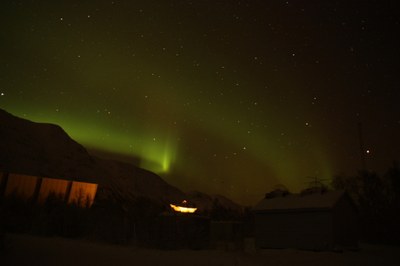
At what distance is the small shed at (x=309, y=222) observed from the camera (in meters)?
21.4

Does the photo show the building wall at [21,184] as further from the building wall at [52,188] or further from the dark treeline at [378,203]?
the dark treeline at [378,203]

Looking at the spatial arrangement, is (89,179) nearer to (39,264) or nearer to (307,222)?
(307,222)

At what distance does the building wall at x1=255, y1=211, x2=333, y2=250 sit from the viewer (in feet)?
70.0

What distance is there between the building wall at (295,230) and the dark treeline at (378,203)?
243 inches

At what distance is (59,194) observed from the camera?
53.5ft

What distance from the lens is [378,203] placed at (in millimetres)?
34250

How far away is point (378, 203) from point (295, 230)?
15670 millimetres

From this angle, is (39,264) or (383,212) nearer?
(39,264)

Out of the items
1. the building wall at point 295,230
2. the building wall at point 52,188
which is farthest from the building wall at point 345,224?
the building wall at point 52,188

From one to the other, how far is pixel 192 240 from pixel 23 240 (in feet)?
29.8

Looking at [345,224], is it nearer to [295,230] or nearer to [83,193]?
[295,230]

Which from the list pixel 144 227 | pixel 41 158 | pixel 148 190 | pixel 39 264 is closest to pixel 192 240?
pixel 144 227

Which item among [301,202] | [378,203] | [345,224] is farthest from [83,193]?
[378,203]

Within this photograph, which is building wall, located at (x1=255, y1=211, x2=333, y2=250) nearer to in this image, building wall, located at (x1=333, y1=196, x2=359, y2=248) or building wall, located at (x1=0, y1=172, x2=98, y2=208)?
building wall, located at (x1=333, y1=196, x2=359, y2=248)
